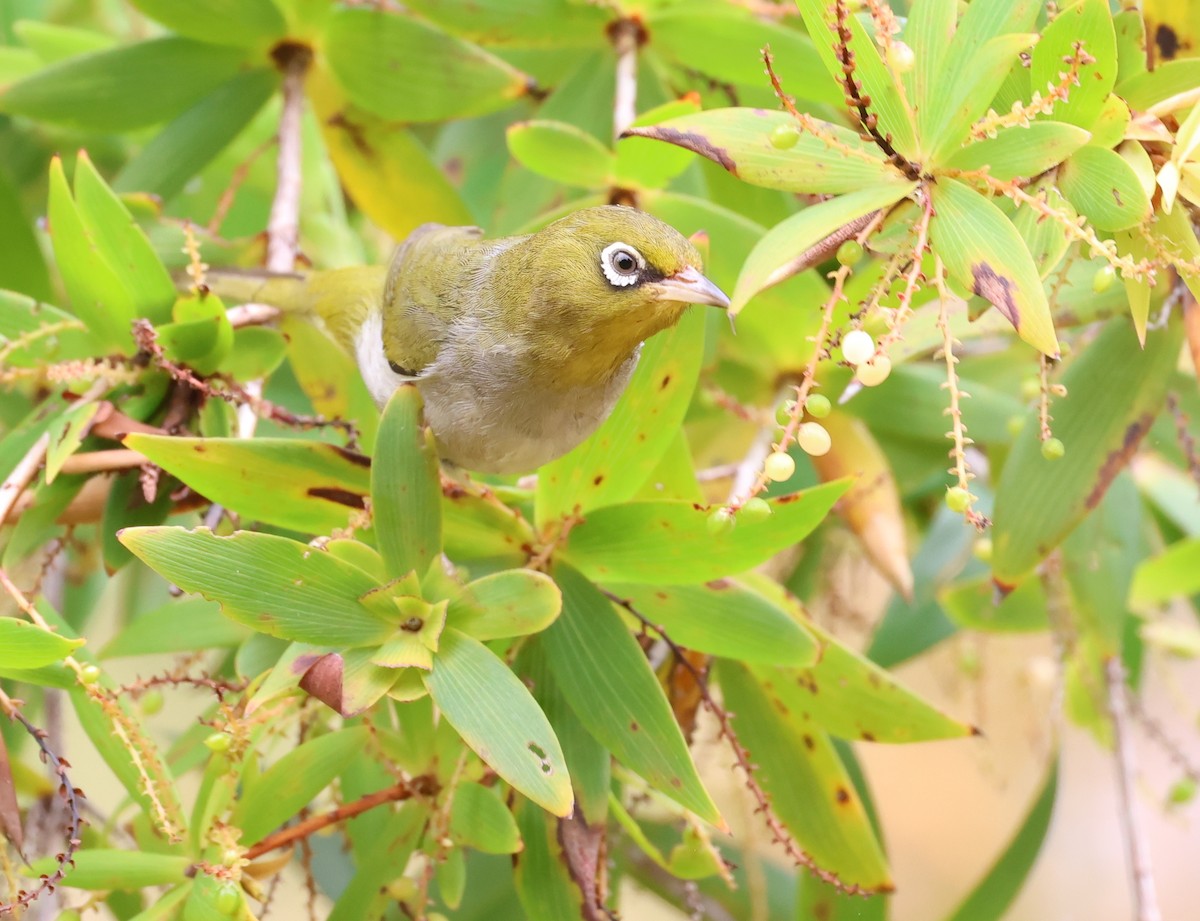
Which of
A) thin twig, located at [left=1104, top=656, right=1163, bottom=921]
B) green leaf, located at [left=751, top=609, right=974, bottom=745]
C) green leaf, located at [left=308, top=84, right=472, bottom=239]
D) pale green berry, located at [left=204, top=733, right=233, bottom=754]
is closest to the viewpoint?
pale green berry, located at [left=204, top=733, right=233, bottom=754]

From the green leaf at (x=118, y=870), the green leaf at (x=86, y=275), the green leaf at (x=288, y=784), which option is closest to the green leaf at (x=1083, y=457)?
the green leaf at (x=288, y=784)

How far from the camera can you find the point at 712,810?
131 cm

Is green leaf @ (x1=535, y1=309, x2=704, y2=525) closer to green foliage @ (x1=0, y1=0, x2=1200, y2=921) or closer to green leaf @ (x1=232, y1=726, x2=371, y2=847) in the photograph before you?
green foliage @ (x1=0, y1=0, x2=1200, y2=921)

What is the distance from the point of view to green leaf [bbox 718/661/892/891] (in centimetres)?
166

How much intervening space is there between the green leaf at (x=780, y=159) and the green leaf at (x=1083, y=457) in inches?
25.6

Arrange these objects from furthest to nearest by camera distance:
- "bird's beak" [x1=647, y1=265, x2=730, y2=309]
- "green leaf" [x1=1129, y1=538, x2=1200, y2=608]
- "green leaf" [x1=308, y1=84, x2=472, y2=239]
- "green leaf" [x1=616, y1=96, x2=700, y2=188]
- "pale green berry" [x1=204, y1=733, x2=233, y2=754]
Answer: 1. "green leaf" [x1=308, y1=84, x2=472, y2=239]
2. "green leaf" [x1=1129, y1=538, x2=1200, y2=608]
3. "green leaf" [x1=616, y1=96, x2=700, y2=188]
4. "bird's beak" [x1=647, y1=265, x2=730, y2=309]
5. "pale green berry" [x1=204, y1=733, x2=233, y2=754]

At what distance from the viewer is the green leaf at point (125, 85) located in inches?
78.5

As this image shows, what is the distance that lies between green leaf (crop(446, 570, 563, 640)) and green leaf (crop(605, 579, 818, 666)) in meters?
0.26

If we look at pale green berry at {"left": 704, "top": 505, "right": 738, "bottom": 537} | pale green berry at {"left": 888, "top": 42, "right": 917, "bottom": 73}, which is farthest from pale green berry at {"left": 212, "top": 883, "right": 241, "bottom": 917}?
pale green berry at {"left": 888, "top": 42, "right": 917, "bottom": 73}

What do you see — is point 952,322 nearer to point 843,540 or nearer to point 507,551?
point 507,551

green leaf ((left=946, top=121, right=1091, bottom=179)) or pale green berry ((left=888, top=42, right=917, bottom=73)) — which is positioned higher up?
pale green berry ((left=888, top=42, right=917, bottom=73))

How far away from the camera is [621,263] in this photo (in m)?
1.54

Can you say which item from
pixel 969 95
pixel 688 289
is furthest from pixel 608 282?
pixel 969 95

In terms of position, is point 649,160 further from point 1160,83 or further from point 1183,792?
point 1183,792
